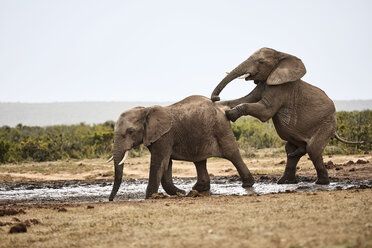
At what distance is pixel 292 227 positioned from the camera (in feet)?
22.6

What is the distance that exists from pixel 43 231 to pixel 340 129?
16704mm

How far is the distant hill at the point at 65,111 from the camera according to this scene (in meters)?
126

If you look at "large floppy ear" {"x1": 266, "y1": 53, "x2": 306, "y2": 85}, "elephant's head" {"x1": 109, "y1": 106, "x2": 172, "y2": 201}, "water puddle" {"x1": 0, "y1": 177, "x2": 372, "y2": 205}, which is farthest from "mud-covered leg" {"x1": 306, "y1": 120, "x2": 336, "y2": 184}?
"elephant's head" {"x1": 109, "y1": 106, "x2": 172, "y2": 201}

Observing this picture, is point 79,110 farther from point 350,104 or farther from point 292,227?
point 292,227

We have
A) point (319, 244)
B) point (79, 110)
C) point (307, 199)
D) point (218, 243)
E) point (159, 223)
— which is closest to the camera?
point (319, 244)

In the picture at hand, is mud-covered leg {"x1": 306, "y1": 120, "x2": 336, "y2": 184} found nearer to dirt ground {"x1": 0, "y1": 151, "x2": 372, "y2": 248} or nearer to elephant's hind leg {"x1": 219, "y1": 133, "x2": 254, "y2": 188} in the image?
elephant's hind leg {"x1": 219, "y1": 133, "x2": 254, "y2": 188}

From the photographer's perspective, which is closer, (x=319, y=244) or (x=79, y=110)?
(x=319, y=244)

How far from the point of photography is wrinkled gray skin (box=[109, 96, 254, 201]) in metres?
11.5

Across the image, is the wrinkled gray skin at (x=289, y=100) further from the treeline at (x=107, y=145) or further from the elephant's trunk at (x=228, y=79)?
the treeline at (x=107, y=145)

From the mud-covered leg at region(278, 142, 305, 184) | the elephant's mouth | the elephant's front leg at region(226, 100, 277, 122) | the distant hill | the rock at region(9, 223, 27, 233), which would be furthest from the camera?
the distant hill

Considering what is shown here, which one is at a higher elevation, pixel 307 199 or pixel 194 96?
pixel 194 96

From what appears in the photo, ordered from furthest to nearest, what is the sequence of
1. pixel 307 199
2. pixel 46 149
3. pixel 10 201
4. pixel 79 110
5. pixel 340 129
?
pixel 79 110, pixel 46 149, pixel 340 129, pixel 10 201, pixel 307 199

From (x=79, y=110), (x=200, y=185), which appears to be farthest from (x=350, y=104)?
(x=200, y=185)

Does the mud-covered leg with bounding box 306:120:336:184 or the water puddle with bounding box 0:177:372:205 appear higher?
the mud-covered leg with bounding box 306:120:336:184
